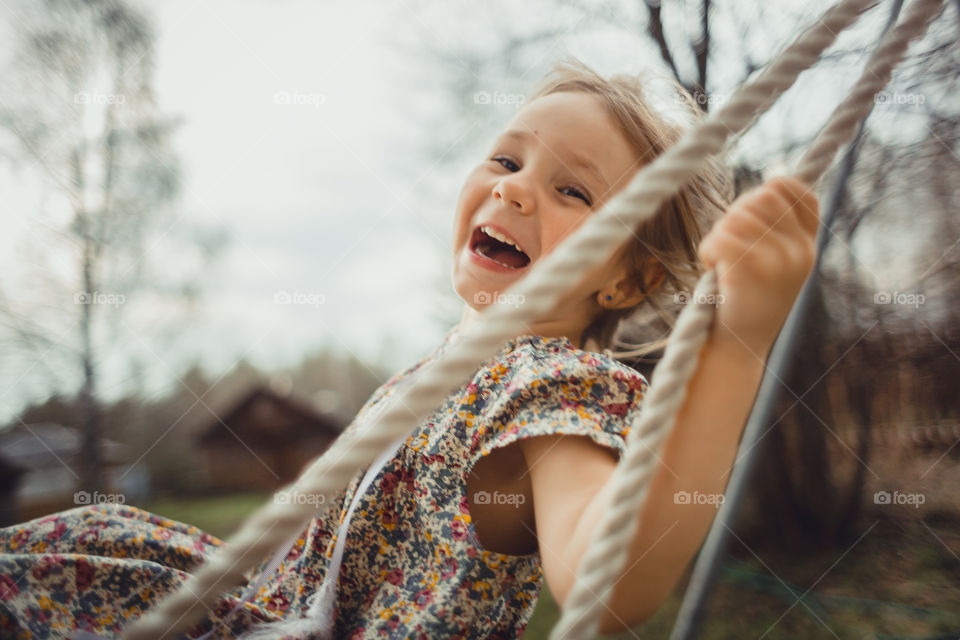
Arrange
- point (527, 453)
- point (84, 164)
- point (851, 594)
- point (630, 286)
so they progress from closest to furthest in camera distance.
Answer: point (527, 453) → point (630, 286) → point (851, 594) → point (84, 164)

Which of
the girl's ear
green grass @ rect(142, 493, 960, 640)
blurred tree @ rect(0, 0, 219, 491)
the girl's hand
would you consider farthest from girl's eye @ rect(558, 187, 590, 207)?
blurred tree @ rect(0, 0, 219, 491)

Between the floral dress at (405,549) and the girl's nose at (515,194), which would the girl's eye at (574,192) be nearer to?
the girl's nose at (515,194)

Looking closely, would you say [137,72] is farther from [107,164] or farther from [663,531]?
[663,531]

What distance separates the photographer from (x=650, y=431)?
27 cm

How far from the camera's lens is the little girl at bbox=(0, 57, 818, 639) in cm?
34

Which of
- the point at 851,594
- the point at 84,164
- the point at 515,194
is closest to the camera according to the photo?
the point at 515,194

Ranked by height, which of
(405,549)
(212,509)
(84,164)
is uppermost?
(84,164)

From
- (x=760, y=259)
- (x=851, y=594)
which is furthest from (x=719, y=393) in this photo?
(x=851, y=594)

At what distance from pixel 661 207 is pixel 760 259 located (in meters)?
0.40

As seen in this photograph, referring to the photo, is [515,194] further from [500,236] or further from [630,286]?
[630,286]

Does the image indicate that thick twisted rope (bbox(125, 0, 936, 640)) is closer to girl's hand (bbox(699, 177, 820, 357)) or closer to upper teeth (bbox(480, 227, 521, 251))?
girl's hand (bbox(699, 177, 820, 357))

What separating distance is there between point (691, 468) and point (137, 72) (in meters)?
2.33

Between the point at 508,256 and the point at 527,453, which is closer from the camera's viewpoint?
the point at 527,453

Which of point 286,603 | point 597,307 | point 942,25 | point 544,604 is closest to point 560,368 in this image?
point 597,307
